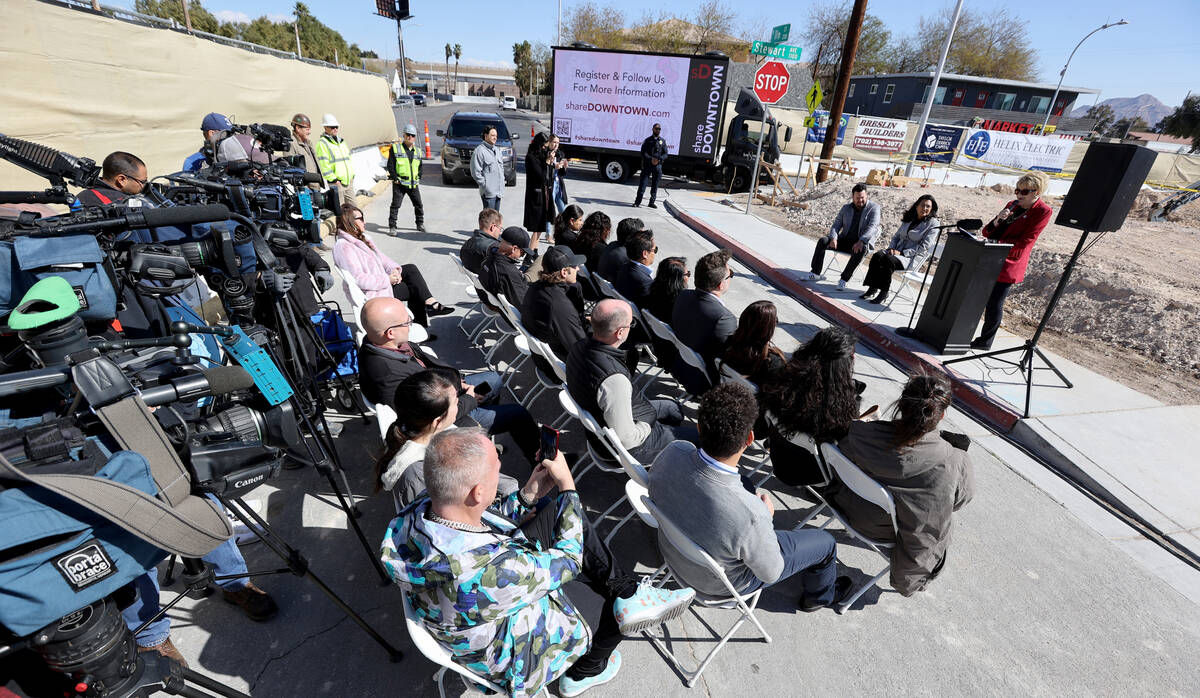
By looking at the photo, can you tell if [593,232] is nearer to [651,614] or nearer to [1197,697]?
[651,614]

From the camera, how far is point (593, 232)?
591cm

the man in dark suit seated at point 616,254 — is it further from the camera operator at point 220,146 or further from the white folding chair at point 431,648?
the camera operator at point 220,146

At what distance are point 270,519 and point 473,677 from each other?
81.8 inches

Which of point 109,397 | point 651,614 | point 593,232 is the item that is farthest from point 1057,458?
point 109,397

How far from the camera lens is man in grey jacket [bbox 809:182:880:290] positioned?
7.41m

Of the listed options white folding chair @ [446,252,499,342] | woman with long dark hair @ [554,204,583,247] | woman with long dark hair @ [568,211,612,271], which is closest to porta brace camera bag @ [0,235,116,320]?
white folding chair @ [446,252,499,342]

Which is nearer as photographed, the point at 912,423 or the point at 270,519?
the point at 912,423

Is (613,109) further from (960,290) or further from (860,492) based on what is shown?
(860,492)

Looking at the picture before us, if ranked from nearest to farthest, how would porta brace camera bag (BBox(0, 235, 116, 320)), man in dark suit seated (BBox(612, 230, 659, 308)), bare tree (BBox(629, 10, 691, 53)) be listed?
porta brace camera bag (BBox(0, 235, 116, 320)), man in dark suit seated (BBox(612, 230, 659, 308)), bare tree (BBox(629, 10, 691, 53))

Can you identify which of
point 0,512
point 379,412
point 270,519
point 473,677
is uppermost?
point 0,512

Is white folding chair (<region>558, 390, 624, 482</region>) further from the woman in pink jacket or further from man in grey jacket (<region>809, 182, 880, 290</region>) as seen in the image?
man in grey jacket (<region>809, 182, 880, 290</region>)

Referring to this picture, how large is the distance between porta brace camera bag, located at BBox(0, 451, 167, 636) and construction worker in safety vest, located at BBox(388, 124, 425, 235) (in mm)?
8015

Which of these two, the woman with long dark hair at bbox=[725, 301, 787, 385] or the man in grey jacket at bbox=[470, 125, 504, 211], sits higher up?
the man in grey jacket at bbox=[470, 125, 504, 211]

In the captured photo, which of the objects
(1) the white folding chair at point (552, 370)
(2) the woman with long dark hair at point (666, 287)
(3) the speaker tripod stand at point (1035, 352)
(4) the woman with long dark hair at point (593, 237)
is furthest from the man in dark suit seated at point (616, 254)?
(3) the speaker tripod stand at point (1035, 352)
